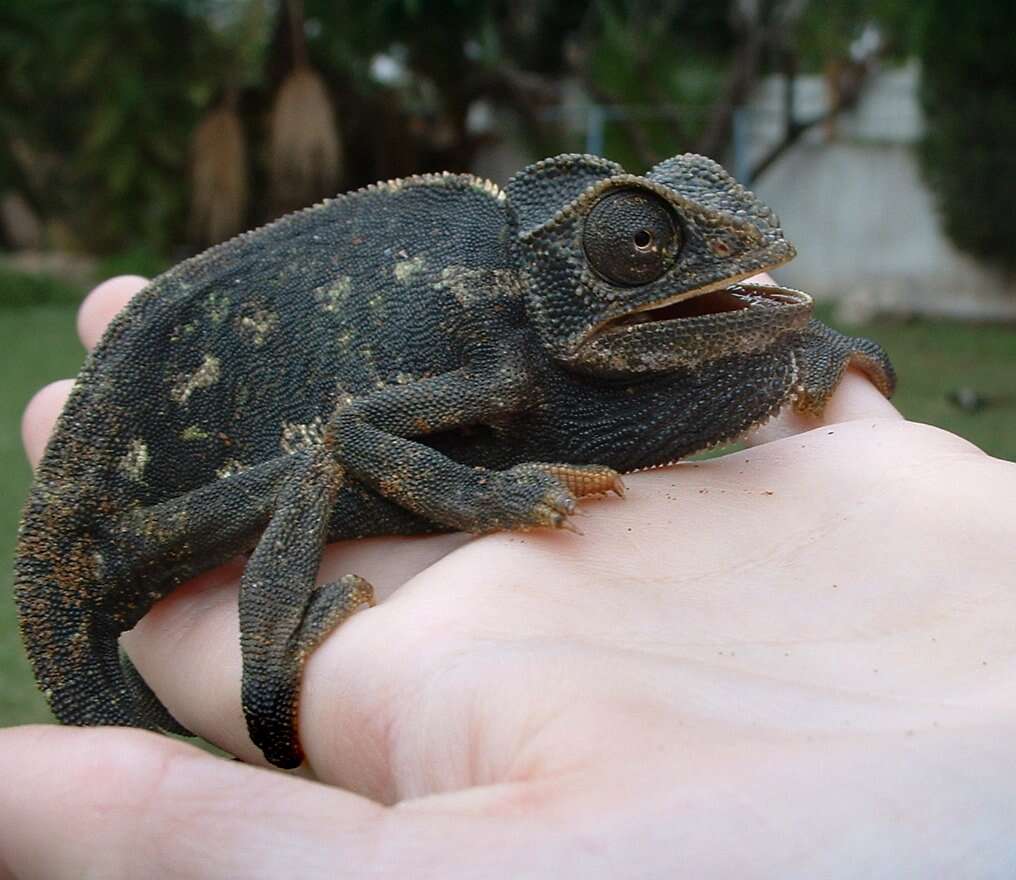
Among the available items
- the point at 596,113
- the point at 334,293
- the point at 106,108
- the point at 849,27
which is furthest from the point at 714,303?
the point at 106,108

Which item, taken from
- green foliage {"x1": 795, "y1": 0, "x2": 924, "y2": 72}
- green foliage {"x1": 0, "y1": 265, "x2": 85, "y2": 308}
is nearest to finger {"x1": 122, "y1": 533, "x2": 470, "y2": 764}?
green foliage {"x1": 795, "y1": 0, "x2": 924, "y2": 72}

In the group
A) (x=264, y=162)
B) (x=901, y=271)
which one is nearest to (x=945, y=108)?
(x=901, y=271)

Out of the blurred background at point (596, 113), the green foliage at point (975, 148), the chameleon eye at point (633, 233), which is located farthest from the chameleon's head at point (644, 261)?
the green foliage at point (975, 148)

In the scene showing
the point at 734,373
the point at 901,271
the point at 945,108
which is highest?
the point at 734,373

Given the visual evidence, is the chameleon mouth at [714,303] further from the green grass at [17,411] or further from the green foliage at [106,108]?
the green foliage at [106,108]

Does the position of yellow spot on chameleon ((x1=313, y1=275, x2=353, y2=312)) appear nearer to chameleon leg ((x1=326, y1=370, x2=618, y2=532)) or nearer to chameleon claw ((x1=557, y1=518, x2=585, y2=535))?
chameleon leg ((x1=326, y1=370, x2=618, y2=532))

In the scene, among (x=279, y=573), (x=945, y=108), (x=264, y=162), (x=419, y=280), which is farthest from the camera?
(x=945, y=108)

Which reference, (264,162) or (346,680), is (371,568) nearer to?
A: (346,680)
